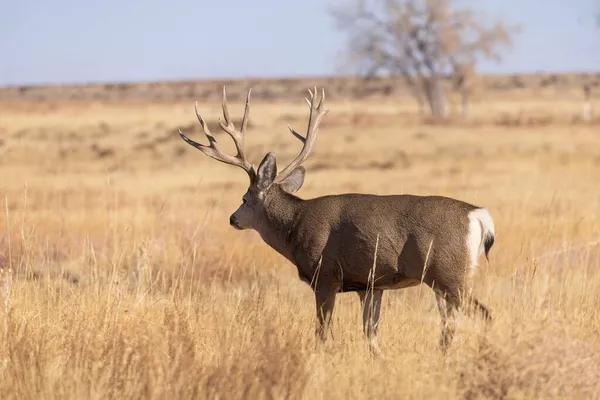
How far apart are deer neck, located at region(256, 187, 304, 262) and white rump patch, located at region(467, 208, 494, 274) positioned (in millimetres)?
1433

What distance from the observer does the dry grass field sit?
16.9 ft

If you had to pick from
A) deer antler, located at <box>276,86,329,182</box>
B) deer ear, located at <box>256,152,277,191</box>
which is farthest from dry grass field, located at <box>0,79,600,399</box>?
deer antler, located at <box>276,86,329,182</box>

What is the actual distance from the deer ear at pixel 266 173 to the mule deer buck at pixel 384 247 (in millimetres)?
388

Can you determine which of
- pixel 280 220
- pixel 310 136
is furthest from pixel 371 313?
pixel 310 136

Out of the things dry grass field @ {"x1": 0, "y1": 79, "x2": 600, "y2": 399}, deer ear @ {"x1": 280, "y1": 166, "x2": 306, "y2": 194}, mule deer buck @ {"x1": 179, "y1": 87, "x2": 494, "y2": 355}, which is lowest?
dry grass field @ {"x1": 0, "y1": 79, "x2": 600, "y2": 399}

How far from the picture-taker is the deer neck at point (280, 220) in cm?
776

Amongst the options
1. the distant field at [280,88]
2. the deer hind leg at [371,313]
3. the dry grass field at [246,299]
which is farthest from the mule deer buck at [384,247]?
the distant field at [280,88]

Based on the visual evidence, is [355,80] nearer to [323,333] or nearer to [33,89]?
[33,89]

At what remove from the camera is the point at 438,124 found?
45812mm

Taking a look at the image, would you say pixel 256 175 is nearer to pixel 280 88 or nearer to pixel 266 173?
pixel 266 173

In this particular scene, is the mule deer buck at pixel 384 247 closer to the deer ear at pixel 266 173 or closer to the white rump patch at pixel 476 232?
the white rump patch at pixel 476 232

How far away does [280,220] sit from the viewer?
25.7 feet

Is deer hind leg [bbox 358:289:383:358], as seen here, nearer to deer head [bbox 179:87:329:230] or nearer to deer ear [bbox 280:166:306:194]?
deer head [bbox 179:87:329:230]

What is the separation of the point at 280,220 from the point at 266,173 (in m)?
0.42
